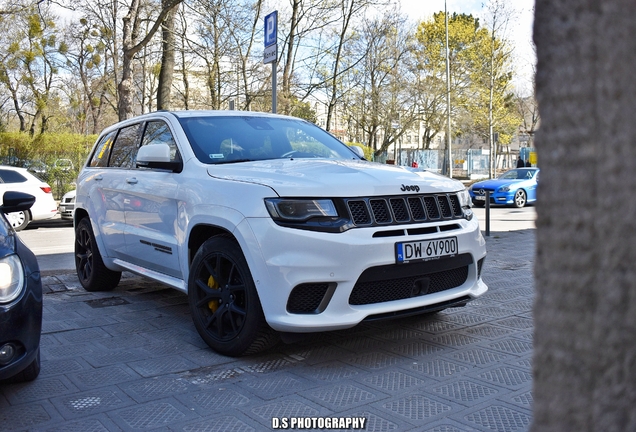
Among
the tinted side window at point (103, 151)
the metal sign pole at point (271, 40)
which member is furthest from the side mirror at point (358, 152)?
the metal sign pole at point (271, 40)

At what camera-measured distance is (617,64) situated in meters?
0.94

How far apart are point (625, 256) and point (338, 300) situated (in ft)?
9.62

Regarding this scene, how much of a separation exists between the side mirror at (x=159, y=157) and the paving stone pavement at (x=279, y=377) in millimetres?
1313

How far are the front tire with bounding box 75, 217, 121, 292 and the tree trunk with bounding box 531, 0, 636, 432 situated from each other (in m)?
5.88

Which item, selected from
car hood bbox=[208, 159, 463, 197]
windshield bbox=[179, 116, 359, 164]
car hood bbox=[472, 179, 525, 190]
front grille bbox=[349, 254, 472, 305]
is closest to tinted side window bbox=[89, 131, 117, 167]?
windshield bbox=[179, 116, 359, 164]

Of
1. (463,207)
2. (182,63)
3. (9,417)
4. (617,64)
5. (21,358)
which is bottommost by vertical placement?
(9,417)

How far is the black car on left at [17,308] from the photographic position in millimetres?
3246

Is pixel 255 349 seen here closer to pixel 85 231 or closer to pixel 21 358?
pixel 21 358

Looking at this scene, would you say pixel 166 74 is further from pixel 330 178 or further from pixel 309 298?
pixel 309 298

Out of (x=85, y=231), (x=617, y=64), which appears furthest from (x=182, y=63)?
(x=617, y=64)

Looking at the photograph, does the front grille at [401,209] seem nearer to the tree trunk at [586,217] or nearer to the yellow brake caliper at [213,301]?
the yellow brake caliper at [213,301]

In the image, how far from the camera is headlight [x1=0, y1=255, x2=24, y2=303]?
3.31 meters

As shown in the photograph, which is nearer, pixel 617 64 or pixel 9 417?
pixel 617 64

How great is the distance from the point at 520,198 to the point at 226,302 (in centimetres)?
1672
